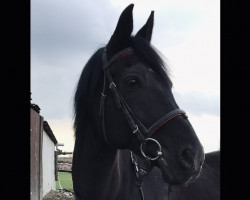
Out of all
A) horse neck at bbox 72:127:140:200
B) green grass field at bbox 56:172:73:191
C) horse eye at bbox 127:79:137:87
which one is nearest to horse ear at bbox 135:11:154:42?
horse eye at bbox 127:79:137:87

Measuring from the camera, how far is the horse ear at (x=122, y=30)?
280 cm

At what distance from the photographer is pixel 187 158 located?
2412mm

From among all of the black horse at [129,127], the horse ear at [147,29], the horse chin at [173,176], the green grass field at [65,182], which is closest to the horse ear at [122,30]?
the black horse at [129,127]

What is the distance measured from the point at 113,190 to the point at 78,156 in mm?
500

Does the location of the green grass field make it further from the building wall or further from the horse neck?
the horse neck

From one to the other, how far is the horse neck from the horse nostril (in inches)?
29.8

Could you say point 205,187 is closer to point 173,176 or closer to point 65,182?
point 173,176

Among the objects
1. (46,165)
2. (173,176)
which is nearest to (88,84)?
(173,176)

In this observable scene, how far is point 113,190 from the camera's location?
2.89 m

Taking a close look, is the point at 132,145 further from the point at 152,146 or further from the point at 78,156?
the point at 78,156

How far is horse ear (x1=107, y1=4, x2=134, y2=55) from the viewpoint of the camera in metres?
2.80

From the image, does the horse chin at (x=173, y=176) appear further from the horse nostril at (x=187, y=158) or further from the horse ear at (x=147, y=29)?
the horse ear at (x=147, y=29)

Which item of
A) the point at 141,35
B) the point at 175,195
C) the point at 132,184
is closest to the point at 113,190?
the point at 132,184

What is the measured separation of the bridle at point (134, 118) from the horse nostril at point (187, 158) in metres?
0.20
